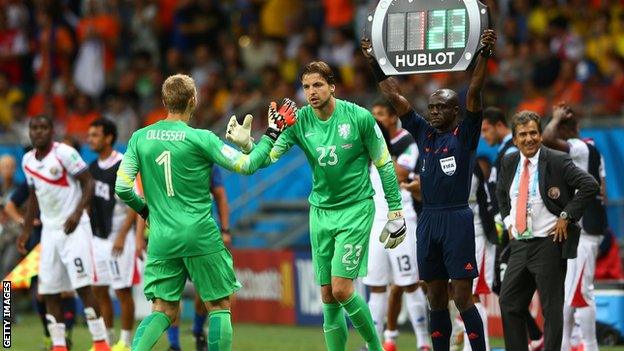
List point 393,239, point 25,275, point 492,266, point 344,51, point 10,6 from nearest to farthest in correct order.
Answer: point 393,239 → point 492,266 → point 25,275 → point 344,51 → point 10,6

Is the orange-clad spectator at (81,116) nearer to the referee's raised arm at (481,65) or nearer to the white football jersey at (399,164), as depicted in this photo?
the white football jersey at (399,164)

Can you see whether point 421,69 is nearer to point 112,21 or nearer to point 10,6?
point 112,21

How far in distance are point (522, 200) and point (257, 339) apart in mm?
5860

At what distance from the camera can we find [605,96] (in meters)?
19.2

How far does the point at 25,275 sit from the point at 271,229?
5977mm

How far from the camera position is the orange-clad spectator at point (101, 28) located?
2580cm

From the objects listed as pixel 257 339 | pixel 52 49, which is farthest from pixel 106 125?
pixel 52 49

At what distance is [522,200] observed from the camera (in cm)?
1253

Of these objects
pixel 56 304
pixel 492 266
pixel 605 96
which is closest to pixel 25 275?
pixel 56 304

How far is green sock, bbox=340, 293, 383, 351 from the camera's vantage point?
11.9 meters

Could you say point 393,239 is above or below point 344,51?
below

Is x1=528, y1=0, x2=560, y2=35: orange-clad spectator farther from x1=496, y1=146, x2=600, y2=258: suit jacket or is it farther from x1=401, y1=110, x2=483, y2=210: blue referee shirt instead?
x1=401, y1=110, x2=483, y2=210: blue referee shirt

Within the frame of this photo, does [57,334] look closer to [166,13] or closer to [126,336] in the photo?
[126,336]

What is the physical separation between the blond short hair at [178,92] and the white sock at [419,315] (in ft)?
14.6
